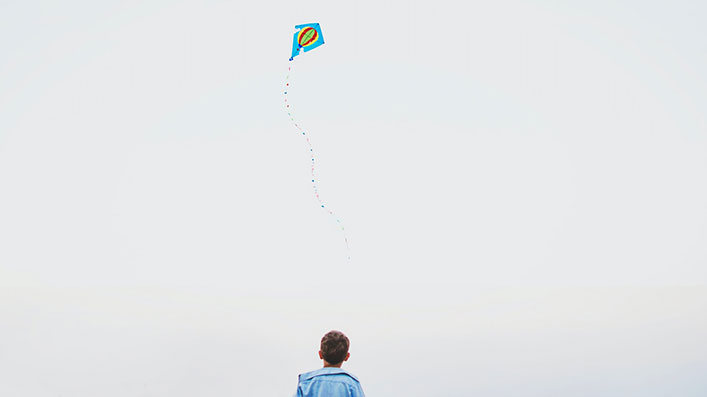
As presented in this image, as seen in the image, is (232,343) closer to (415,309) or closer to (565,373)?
(565,373)

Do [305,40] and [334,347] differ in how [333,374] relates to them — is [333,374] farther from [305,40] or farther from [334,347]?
[305,40]

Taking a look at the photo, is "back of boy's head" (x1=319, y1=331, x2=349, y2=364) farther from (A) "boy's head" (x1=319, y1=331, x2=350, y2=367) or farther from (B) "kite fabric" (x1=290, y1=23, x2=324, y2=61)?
(B) "kite fabric" (x1=290, y1=23, x2=324, y2=61)

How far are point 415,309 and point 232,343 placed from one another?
215 inches

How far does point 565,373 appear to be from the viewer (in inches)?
222

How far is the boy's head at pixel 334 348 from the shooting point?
2.20m

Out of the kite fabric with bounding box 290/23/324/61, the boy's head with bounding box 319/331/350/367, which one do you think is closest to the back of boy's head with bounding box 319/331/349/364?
the boy's head with bounding box 319/331/350/367

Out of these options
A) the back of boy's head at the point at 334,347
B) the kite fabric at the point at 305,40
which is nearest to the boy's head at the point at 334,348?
the back of boy's head at the point at 334,347

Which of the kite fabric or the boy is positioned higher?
the kite fabric

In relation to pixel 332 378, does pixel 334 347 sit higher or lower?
higher

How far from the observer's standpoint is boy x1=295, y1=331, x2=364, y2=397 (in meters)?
2.16

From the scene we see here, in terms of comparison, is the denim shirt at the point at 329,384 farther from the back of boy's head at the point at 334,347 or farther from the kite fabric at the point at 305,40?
the kite fabric at the point at 305,40

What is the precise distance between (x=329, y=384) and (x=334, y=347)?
137mm

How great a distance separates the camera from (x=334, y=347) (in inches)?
86.4

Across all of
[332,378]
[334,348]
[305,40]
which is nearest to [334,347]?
[334,348]
